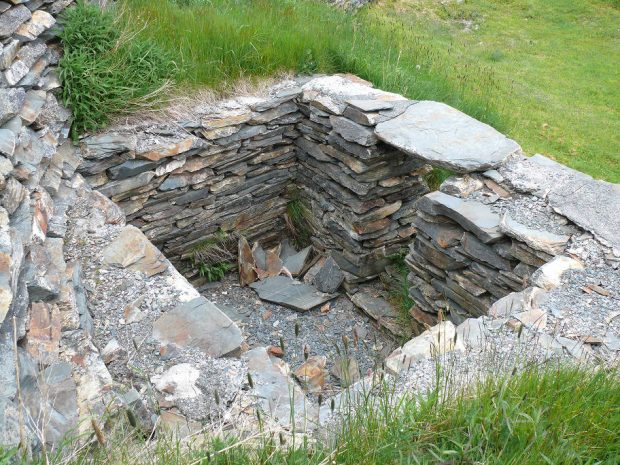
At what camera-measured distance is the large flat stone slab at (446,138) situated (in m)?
4.25

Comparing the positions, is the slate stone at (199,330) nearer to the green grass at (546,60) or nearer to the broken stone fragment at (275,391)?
the broken stone fragment at (275,391)

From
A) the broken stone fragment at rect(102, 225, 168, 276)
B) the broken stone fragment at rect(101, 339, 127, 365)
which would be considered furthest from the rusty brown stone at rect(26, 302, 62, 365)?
the broken stone fragment at rect(102, 225, 168, 276)

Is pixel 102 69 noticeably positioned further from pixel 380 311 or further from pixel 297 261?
pixel 380 311

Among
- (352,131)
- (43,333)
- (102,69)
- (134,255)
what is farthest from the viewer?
(352,131)

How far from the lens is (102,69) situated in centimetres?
439

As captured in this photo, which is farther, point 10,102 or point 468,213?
point 468,213

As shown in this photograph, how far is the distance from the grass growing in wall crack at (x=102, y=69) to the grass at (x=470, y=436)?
9.54ft

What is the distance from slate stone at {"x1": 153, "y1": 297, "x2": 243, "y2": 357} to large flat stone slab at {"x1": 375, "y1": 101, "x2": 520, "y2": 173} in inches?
81.0

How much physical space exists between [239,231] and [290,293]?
0.82 m

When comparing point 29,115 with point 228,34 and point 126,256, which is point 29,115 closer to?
point 126,256

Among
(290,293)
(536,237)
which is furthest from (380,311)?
(536,237)

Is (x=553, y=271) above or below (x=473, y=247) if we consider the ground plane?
above

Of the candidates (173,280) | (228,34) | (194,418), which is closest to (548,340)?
(194,418)

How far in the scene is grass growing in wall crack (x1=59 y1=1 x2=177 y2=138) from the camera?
14.1 ft
